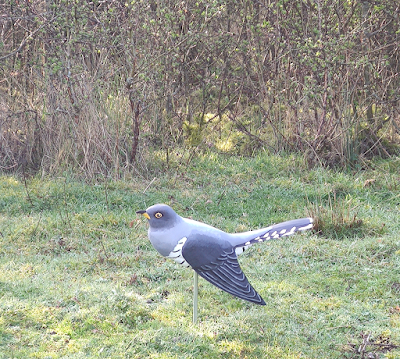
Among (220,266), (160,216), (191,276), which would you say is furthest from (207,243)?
(191,276)

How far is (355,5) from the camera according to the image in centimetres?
810

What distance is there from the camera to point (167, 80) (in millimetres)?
8859

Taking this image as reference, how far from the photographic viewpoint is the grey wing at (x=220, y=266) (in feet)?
11.7

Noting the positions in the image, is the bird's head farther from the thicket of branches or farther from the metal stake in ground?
the thicket of branches

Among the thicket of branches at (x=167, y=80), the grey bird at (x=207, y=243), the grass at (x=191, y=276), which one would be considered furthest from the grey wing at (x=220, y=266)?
the thicket of branches at (x=167, y=80)

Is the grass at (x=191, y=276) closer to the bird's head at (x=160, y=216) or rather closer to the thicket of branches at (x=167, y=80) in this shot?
the thicket of branches at (x=167, y=80)

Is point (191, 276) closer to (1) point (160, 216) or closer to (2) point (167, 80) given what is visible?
(1) point (160, 216)

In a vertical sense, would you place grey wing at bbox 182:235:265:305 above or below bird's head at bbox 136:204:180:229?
below

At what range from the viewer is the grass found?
3.87 meters

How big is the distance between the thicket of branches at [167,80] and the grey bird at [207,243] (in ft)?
12.8

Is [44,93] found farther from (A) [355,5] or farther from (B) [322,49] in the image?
(A) [355,5]

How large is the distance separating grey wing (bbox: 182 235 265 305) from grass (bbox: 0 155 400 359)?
440 mm

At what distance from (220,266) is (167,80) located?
5636 mm

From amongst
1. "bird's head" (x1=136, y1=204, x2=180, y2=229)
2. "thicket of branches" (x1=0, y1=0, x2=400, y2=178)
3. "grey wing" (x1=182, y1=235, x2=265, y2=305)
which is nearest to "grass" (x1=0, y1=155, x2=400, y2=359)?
"grey wing" (x1=182, y1=235, x2=265, y2=305)
